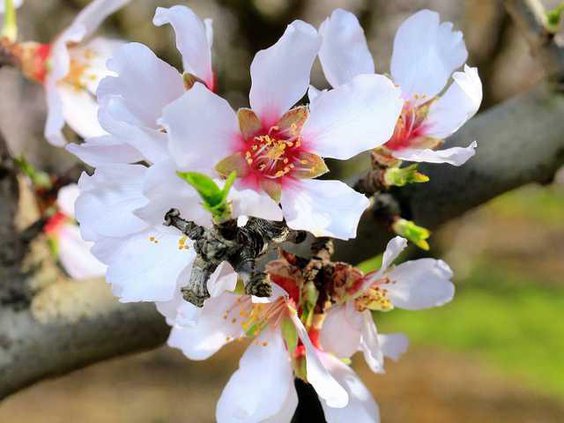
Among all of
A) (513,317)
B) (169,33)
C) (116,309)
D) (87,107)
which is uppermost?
(87,107)

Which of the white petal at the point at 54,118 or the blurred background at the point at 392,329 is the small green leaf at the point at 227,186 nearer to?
the white petal at the point at 54,118

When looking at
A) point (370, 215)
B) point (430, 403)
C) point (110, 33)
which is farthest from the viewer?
point (430, 403)

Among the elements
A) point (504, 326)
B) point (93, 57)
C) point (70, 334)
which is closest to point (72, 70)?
point (93, 57)

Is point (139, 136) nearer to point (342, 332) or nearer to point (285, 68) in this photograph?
point (285, 68)

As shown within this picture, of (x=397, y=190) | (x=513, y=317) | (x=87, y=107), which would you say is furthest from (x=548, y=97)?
(x=513, y=317)

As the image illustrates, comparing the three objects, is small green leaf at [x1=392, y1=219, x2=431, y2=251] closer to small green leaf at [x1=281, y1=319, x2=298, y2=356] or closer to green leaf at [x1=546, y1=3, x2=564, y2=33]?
small green leaf at [x1=281, y1=319, x2=298, y2=356]

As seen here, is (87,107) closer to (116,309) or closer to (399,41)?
(116,309)
